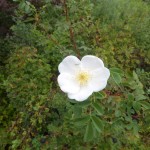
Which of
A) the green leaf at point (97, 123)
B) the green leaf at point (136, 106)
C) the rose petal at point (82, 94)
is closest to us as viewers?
the rose petal at point (82, 94)

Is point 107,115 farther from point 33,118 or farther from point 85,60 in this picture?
point 33,118

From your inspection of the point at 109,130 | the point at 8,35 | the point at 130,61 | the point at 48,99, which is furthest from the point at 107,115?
the point at 8,35

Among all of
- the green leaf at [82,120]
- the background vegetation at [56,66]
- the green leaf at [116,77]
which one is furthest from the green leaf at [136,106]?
the green leaf at [82,120]

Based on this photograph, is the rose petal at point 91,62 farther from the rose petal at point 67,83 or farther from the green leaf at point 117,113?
the green leaf at point 117,113

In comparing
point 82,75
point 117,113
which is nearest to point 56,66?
point 117,113

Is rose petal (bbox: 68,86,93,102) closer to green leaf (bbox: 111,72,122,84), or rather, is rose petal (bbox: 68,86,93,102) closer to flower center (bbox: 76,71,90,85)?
flower center (bbox: 76,71,90,85)

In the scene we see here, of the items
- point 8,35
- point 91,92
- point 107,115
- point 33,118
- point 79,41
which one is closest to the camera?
point 91,92
